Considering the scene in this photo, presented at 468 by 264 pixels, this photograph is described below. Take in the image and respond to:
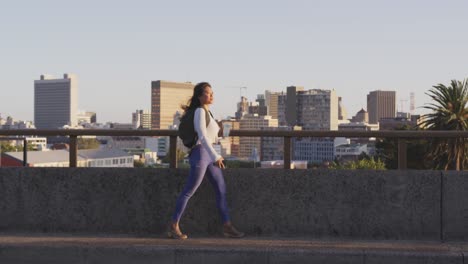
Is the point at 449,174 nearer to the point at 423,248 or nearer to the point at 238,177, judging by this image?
the point at 423,248

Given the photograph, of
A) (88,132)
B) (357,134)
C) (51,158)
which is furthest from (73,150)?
(51,158)

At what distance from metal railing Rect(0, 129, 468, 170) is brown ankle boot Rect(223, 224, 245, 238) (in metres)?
0.89

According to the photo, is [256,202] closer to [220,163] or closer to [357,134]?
[220,163]

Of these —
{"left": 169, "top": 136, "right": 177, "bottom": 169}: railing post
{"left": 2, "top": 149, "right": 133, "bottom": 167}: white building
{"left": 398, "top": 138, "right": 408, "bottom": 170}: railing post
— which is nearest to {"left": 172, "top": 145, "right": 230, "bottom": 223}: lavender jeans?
{"left": 169, "top": 136, "right": 177, "bottom": 169}: railing post

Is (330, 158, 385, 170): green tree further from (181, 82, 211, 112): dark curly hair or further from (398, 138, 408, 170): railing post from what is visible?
(181, 82, 211, 112): dark curly hair

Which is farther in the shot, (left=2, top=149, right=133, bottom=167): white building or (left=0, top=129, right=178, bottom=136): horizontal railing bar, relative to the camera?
(left=2, top=149, right=133, bottom=167): white building

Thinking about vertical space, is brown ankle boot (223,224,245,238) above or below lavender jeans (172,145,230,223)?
below

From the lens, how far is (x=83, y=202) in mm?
8055

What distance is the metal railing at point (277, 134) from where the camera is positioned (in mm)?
7703

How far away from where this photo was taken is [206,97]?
7.55 meters

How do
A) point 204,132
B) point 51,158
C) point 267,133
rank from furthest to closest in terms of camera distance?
point 51,158 → point 267,133 → point 204,132

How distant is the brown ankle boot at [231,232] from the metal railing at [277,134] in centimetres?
89

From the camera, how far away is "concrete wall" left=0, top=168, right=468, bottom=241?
771 cm

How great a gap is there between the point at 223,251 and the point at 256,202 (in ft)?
3.33
